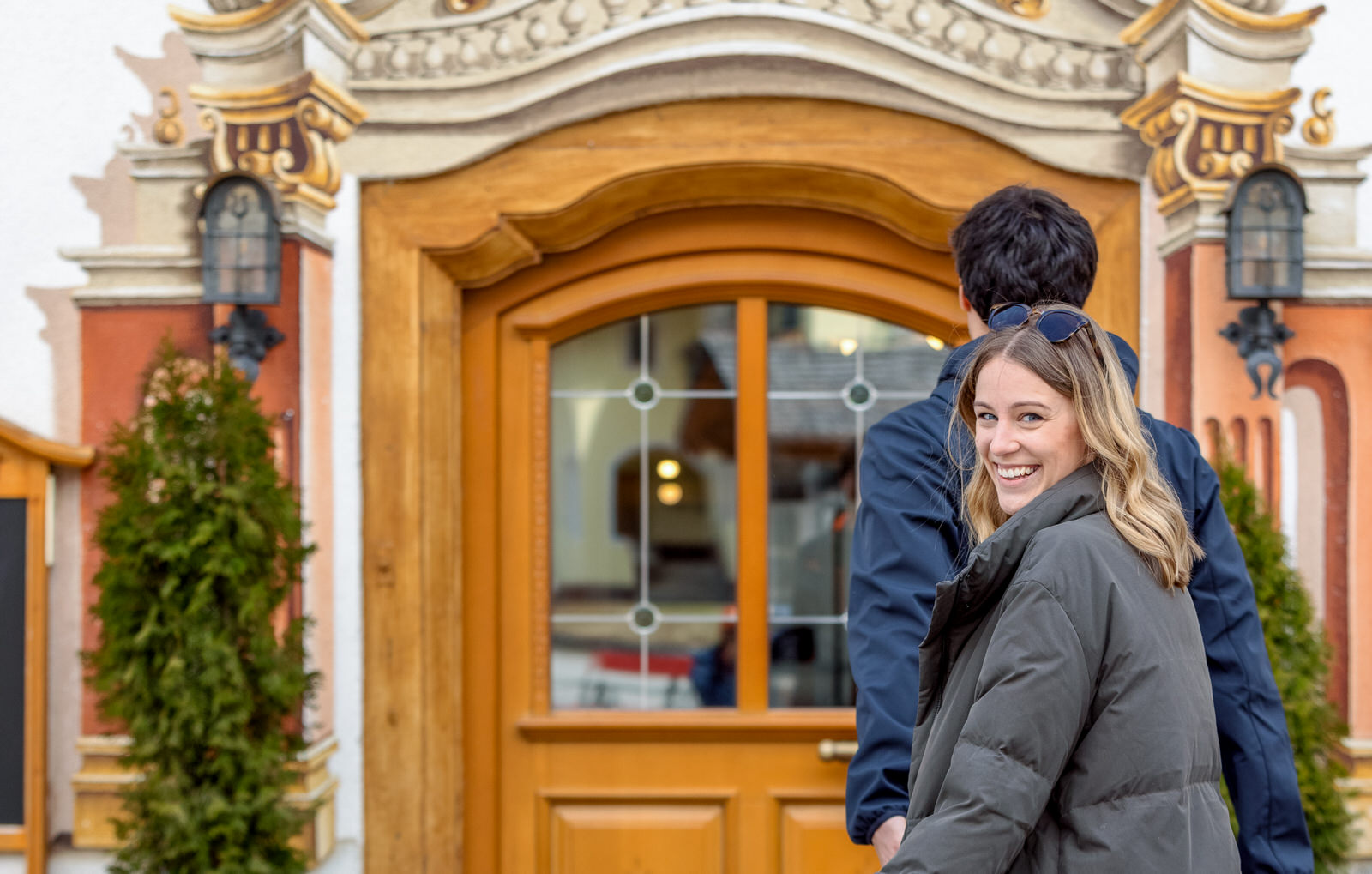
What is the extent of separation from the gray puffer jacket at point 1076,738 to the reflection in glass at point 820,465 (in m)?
1.87

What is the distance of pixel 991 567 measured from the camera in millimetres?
1190

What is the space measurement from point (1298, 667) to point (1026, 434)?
5.26ft

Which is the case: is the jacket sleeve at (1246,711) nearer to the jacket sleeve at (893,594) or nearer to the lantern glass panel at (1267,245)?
the jacket sleeve at (893,594)

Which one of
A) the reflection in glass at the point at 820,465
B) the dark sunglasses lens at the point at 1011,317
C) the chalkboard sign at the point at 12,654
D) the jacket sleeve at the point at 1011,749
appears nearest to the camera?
the jacket sleeve at the point at 1011,749

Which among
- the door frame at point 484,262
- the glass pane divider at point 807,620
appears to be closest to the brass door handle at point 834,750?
the glass pane divider at point 807,620

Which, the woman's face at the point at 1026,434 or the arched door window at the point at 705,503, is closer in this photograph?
the woman's face at the point at 1026,434

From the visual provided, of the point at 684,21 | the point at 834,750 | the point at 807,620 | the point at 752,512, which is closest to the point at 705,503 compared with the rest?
the point at 752,512

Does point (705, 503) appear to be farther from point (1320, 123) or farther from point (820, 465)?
point (1320, 123)

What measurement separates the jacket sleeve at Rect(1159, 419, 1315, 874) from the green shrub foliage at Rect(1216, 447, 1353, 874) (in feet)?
3.50

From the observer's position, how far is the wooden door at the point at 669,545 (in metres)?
3.02

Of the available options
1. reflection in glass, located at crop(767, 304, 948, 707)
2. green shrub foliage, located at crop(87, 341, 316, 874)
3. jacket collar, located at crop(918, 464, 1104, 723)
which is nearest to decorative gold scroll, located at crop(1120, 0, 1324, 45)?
reflection in glass, located at crop(767, 304, 948, 707)

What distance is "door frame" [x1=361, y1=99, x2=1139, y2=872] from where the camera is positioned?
2.85m

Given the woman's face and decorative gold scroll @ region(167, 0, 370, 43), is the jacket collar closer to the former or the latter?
the woman's face

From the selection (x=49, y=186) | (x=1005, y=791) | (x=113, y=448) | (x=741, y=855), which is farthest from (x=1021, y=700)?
(x=49, y=186)
